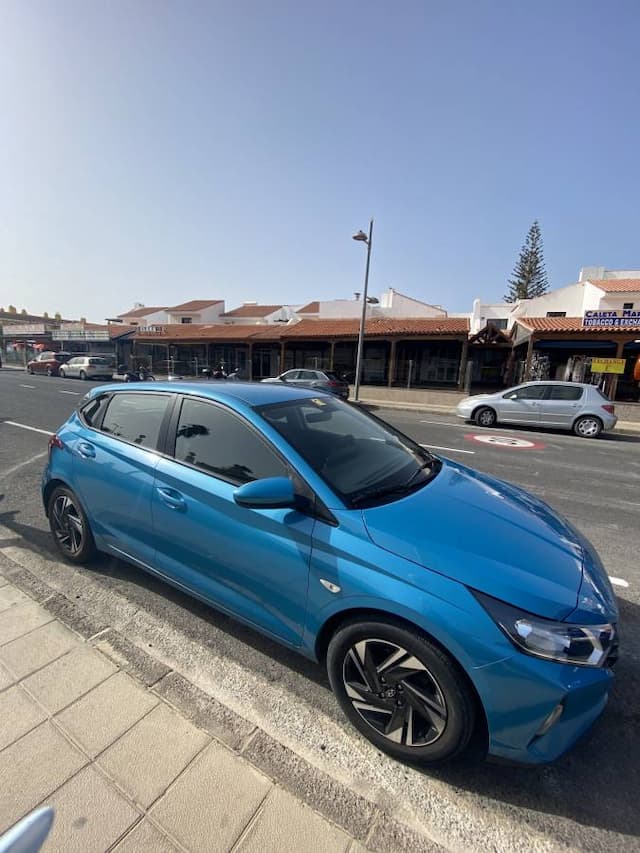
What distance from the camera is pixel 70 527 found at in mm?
3309

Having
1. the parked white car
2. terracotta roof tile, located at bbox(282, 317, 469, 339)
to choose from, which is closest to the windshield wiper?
terracotta roof tile, located at bbox(282, 317, 469, 339)

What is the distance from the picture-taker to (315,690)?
2154mm

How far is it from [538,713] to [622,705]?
1.03m

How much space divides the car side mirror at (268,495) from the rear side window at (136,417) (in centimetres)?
109

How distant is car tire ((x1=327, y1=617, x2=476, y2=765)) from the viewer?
5.27 feet

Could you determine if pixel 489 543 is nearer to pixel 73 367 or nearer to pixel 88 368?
pixel 88 368

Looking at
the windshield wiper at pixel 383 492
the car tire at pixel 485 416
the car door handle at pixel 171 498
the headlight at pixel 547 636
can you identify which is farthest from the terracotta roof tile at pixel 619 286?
the car door handle at pixel 171 498

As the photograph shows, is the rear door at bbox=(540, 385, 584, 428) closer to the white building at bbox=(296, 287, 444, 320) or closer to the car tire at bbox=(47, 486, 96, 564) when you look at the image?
the car tire at bbox=(47, 486, 96, 564)

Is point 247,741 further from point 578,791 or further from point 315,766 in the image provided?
point 578,791

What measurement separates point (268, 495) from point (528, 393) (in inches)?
461

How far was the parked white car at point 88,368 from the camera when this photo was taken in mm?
25500

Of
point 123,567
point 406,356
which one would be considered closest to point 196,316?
point 406,356

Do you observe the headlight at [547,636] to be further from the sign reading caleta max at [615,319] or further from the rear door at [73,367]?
the rear door at [73,367]

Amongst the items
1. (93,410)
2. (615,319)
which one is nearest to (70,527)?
(93,410)
